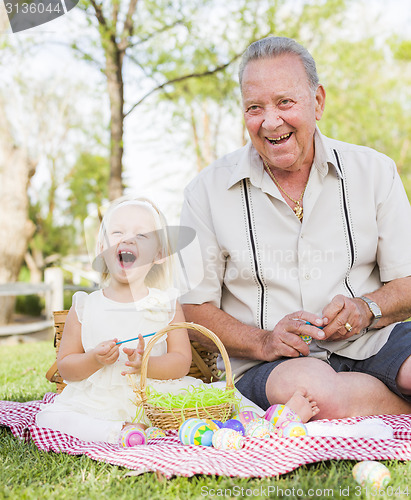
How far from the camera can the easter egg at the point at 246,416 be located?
2.36m

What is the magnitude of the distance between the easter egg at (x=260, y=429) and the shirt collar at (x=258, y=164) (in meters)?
1.19

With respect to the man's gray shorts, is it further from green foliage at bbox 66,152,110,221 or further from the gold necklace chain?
green foliage at bbox 66,152,110,221

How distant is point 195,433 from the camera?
218cm

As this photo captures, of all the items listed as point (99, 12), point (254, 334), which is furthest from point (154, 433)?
point (99, 12)

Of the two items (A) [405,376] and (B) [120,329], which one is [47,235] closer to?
(B) [120,329]

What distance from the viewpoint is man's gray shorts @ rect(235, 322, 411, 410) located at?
2.62 m

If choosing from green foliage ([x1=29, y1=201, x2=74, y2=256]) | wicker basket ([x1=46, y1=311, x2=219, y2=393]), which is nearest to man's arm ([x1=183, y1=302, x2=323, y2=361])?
wicker basket ([x1=46, y1=311, x2=219, y2=393])

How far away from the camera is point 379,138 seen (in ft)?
62.0

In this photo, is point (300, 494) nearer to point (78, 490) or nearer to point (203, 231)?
point (78, 490)

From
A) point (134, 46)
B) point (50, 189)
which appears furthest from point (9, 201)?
point (50, 189)

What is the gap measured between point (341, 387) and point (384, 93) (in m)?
18.2

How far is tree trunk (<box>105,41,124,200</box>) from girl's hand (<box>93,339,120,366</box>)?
6179 mm

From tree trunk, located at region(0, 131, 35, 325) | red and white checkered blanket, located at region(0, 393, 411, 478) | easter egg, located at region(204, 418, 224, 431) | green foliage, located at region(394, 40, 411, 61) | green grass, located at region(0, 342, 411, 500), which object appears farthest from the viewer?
green foliage, located at region(394, 40, 411, 61)

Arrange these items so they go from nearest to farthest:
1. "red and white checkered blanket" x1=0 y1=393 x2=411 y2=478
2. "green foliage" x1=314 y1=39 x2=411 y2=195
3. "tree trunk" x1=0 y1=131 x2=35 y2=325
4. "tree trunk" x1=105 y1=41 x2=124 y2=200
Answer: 1. "red and white checkered blanket" x1=0 y1=393 x2=411 y2=478
2. "tree trunk" x1=105 y1=41 x2=124 y2=200
3. "tree trunk" x1=0 y1=131 x2=35 y2=325
4. "green foliage" x1=314 y1=39 x2=411 y2=195
